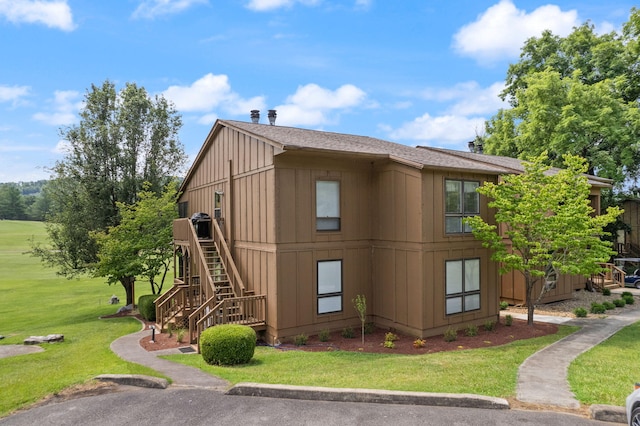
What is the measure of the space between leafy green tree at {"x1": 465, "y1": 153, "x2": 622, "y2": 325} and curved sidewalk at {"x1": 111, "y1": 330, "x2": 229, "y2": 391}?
977 centimetres

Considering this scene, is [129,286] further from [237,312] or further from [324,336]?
[324,336]

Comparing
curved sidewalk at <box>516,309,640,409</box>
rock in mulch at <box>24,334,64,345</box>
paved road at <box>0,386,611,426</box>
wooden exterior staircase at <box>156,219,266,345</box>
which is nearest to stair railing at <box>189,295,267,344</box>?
wooden exterior staircase at <box>156,219,266,345</box>

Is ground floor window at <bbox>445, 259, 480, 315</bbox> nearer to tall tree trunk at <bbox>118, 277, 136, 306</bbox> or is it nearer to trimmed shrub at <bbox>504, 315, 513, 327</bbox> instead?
trimmed shrub at <bbox>504, 315, 513, 327</bbox>

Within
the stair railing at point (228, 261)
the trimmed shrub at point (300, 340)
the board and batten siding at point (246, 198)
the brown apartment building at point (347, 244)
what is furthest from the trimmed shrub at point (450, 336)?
the stair railing at point (228, 261)

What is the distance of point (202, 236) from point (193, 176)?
498 centimetres

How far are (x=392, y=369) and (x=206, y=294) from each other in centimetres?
855

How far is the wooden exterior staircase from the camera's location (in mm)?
14211

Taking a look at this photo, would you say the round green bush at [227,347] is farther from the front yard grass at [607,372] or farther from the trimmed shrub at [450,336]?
the front yard grass at [607,372]

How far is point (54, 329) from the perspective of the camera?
1917cm

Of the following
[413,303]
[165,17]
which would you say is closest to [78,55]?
[165,17]

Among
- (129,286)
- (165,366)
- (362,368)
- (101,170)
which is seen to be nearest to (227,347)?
(165,366)

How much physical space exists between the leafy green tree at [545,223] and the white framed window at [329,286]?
4942mm

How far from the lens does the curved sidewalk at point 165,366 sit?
905 cm

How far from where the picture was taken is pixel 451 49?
2319 centimetres
